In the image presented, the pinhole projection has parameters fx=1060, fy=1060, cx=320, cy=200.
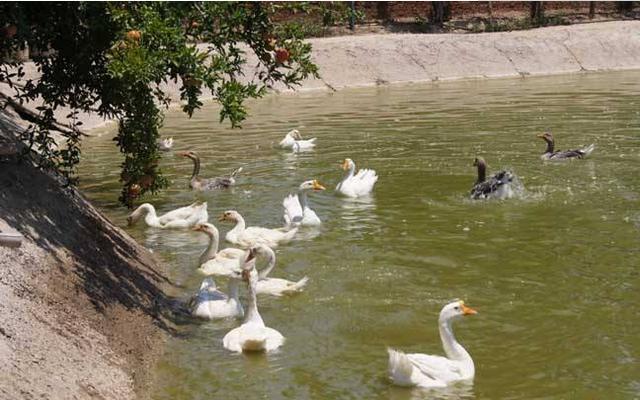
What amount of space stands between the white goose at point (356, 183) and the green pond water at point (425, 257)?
0.26 metres

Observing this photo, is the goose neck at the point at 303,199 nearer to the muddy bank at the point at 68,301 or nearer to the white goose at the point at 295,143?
the muddy bank at the point at 68,301

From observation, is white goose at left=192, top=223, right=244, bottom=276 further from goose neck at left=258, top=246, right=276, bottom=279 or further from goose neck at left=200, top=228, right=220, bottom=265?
goose neck at left=258, top=246, right=276, bottom=279

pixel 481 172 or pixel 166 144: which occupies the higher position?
pixel 481 172

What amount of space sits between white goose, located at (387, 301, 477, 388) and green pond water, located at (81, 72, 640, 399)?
0.45 ft

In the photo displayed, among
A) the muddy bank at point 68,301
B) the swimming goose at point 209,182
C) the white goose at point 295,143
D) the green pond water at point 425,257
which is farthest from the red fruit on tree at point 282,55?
the white goose at point 295,143

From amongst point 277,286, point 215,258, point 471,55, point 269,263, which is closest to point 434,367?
point 277,286

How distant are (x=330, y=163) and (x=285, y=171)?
4.24 ft

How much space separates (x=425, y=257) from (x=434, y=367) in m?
4.28

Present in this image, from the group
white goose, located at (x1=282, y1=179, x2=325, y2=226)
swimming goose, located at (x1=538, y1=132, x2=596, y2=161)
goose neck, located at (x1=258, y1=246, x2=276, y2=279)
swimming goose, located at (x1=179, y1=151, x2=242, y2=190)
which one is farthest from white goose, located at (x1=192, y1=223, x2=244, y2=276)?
swimming goose, located at (x1=538, y1=132, x2=596, y2=161)

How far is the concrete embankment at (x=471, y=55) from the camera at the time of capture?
38.7 meters

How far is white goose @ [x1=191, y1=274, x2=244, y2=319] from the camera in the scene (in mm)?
11336

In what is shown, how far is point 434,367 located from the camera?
9.30m

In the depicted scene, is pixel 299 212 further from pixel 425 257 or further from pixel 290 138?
pixel 290 138

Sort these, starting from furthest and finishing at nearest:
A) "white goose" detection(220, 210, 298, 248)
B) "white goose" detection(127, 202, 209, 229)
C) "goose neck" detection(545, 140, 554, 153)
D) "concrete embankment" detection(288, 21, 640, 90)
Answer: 1. "concrete embankment" detection(288, 21, 640, 90)
2. "goose neck" detection(545, 140, 554, 153)
3. "white goose" detection(127, 202, 209, 229)
4. "white goose" detection(220, 210, 298, 248)
